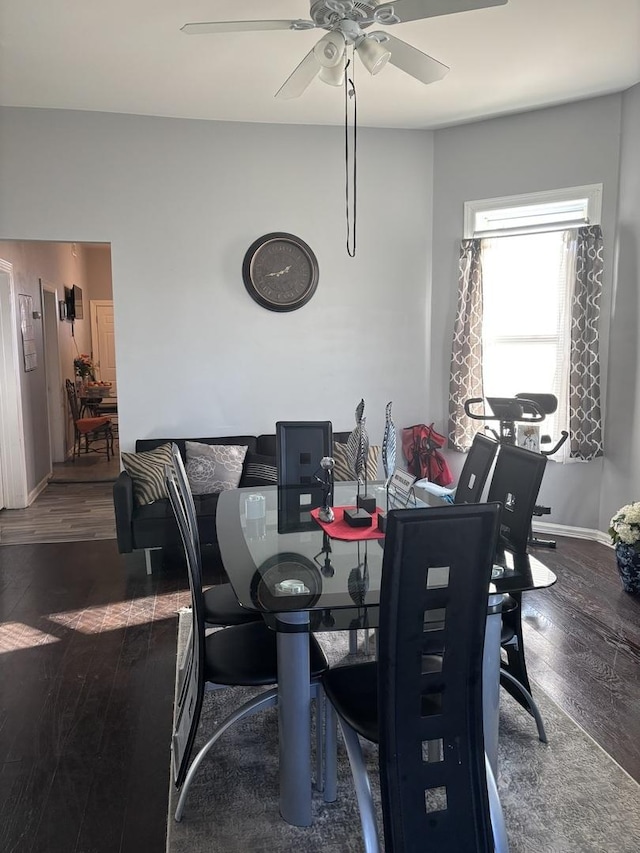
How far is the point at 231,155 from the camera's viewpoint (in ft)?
16.2

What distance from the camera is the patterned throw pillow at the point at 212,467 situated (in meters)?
4.48

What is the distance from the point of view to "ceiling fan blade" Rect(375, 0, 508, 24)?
2385 mm

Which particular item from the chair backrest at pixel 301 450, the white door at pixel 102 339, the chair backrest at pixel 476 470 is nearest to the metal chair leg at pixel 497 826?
the chair backrest at pixel 476 470

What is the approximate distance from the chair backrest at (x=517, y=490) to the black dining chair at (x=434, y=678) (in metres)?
0.82

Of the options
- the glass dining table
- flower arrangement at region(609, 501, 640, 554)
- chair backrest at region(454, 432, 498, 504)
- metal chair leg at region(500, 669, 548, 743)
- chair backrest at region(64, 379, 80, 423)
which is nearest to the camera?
the glass dining table

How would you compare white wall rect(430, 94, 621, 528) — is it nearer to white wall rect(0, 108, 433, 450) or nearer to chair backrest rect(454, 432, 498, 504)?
white wall rect(0, 108, 433, 450)

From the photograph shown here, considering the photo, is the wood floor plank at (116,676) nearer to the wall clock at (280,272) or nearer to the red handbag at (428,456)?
the red handbag at (428,456)

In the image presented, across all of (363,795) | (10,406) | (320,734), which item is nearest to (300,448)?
(320,734)

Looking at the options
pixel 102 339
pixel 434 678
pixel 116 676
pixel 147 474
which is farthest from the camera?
pixel 102 339

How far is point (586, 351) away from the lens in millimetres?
4637

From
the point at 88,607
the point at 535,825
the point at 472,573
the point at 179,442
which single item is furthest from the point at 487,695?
the point at 179,442

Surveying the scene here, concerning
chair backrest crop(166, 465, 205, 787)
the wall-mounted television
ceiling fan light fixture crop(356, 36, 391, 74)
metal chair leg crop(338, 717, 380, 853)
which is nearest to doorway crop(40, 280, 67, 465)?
the wall-mounted television

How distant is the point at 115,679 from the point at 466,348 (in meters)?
3.51

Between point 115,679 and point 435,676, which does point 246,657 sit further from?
point 115,679
